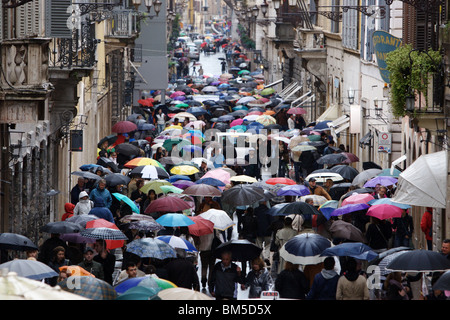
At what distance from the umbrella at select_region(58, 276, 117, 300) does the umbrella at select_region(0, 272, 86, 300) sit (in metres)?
4.10

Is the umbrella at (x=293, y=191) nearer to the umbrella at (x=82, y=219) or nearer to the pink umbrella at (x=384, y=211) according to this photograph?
the pink umbrella at (x=384, y=211)

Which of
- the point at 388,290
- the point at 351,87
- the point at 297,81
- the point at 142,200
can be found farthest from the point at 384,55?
the point at 297,81

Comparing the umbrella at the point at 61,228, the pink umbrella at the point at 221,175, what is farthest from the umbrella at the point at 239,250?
the pink umbrella at the point at 221,175

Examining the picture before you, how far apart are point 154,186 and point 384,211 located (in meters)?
5.97

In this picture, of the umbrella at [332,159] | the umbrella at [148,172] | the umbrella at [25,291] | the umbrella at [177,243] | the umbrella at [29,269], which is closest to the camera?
the umbrella at [25,291]

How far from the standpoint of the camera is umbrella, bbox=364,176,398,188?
22.0 metres

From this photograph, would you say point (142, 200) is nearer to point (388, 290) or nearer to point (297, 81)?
point (388, 290)

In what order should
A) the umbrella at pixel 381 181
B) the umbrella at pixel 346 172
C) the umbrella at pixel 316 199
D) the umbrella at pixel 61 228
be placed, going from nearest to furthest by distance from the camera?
the umbrella at pixel 61 228, the umbrella at pixel 316 199, the umbrella at pixel 381 181, the umbrella at pixel 346 172

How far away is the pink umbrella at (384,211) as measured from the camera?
1864 cm

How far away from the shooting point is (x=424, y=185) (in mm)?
18219

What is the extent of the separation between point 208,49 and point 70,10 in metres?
141

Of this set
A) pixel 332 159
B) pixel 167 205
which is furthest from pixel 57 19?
pixel 332 159

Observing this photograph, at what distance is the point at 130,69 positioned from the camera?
51.7 m

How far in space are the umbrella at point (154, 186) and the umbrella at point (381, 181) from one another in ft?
13.7
